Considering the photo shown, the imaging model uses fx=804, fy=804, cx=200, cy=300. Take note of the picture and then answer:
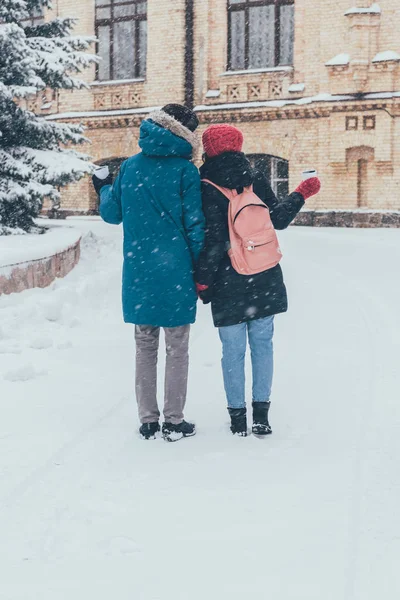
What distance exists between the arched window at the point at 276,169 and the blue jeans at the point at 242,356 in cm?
1696

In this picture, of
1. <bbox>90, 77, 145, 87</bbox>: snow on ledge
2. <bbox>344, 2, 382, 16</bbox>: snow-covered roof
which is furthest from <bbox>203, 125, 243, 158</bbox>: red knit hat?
<bbox>90, 77, 145, 87</bbox>: snow on ledge

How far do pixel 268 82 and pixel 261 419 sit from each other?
1726 cm

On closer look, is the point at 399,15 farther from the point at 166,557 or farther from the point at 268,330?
the point at 166,557

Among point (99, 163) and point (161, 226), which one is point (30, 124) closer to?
point (161, 226)

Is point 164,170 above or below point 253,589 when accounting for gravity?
above

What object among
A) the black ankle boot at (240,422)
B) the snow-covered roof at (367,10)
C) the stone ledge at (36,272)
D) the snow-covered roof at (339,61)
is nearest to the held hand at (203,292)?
the black ankle boot at (240,422)

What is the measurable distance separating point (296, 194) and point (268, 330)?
28.9 inches

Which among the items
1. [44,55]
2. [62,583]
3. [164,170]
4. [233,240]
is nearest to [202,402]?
[233,240]

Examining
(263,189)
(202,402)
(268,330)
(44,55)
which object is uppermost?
(44,55)

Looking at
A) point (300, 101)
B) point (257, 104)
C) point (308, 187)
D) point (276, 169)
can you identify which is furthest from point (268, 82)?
point (308, 187)

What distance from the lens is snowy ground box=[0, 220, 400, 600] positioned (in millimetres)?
2629

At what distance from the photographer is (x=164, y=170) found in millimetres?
4016

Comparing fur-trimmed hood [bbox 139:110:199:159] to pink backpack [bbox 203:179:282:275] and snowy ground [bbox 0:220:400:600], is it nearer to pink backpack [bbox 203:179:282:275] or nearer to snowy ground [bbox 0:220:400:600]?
pink backpack [bbox 203:179:282:275]

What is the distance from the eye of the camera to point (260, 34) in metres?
→ 20.7
